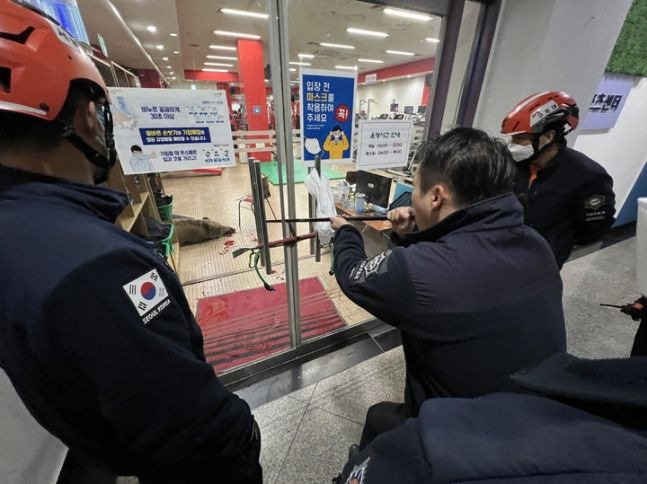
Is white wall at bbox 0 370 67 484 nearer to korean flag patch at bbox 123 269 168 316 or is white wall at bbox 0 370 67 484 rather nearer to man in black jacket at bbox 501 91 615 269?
korean flag patch at bbox 123 269 168 316

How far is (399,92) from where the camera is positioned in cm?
1207

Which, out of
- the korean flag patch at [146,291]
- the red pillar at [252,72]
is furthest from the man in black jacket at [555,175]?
the red pillar at [252,72]

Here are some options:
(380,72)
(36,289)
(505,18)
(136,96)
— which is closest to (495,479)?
(36,289)

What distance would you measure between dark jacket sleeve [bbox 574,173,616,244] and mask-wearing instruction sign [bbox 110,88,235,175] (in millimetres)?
1942

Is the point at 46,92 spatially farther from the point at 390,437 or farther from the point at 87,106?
the point at 390,437

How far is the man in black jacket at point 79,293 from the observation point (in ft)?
1.37

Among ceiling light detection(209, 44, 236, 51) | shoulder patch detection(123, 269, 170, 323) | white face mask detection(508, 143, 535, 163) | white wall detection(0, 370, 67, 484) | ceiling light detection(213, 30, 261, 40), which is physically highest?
ceiling light detection(209, 44, 236, 51)

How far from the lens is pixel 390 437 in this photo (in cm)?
39

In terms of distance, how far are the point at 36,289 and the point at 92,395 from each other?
257 millimetres

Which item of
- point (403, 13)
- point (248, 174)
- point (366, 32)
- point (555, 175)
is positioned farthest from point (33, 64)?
point (366, 32)

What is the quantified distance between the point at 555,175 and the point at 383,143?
39.4 inches

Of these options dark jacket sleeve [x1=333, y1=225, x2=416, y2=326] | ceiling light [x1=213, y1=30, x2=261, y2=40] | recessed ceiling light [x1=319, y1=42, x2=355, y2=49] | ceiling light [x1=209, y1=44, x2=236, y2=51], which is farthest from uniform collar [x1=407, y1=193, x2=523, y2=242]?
ceiling light [x1=209, y1=44, x2=236, y2=51]

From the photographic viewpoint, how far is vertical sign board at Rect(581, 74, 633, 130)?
7.87 ft

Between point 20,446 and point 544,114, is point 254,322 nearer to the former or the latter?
point 20,446
